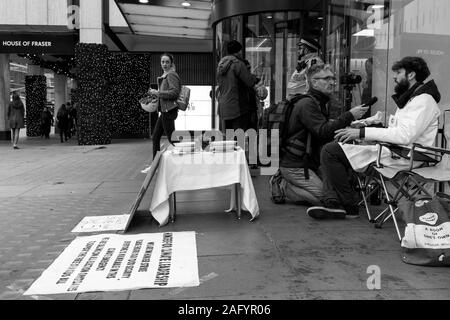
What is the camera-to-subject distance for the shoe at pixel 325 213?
470cm

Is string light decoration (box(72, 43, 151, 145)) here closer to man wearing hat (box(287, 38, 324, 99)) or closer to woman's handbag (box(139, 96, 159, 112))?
woman's handbag (box(139, 96, 159, 112))

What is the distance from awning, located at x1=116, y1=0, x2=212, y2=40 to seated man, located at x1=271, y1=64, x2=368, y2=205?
25.0 ft

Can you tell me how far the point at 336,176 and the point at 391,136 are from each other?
2.53 ft

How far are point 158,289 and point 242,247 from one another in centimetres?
105

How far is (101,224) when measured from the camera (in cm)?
488

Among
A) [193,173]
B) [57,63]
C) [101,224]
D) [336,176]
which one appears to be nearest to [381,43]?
[336,176]

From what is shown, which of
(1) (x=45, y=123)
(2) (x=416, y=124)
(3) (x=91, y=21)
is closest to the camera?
(2) (x=416, y=124)

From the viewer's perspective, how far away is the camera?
6841 mm

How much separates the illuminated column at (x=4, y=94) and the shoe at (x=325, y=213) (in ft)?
60.2

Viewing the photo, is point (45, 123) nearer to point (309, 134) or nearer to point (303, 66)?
point (303, 66)

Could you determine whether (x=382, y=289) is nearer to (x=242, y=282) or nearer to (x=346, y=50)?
(x=242, y=282)

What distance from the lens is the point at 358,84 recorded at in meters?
7.30
